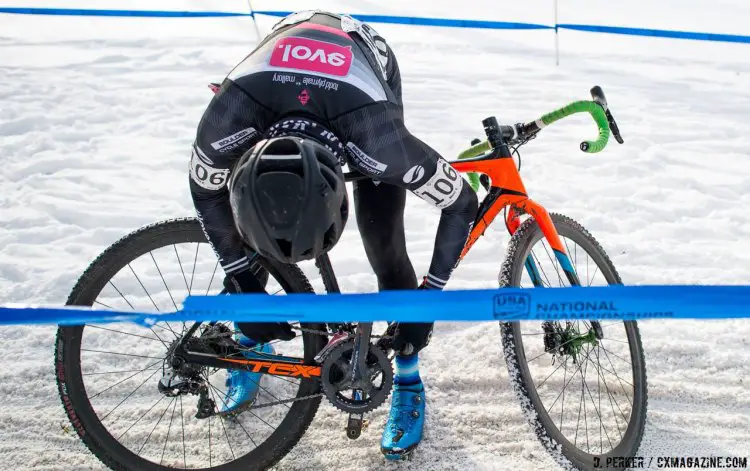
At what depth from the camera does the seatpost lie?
317 cm

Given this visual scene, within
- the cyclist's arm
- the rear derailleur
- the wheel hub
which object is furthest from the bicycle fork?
the rear derailleur

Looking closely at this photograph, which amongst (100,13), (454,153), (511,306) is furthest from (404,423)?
(100,13)

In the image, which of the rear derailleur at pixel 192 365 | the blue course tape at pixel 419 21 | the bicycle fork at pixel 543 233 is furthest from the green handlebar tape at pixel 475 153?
the blue course tape at pixel 419 21

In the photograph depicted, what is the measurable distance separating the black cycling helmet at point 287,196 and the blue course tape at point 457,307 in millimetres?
189

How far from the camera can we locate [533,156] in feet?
20.9

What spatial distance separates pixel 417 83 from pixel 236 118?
18.0 ft

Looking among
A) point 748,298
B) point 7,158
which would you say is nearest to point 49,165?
point 7,158

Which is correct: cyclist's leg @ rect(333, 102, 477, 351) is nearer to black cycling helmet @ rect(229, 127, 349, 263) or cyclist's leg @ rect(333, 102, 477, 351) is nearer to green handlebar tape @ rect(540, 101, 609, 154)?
black cycling helmet @ rect(229, 127, 349, 263)

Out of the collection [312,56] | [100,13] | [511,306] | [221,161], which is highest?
[100,13]

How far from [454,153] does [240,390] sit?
3.59 metres

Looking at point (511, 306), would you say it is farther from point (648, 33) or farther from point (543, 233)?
point (648, 33)

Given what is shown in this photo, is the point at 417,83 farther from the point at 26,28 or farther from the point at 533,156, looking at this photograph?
the point at 26,28

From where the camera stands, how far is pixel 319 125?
2584 millimetres

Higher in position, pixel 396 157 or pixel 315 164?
pixel 396 157
